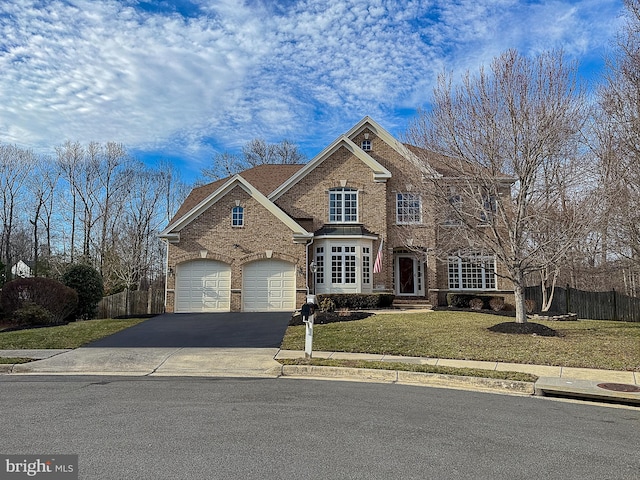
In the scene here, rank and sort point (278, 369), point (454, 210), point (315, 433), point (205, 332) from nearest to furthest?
point (315, 433), point (278, 369), point (454, 210), point (205, 332)

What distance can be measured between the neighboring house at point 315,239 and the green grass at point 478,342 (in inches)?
213

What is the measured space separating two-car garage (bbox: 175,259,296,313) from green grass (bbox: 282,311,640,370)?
238 inches

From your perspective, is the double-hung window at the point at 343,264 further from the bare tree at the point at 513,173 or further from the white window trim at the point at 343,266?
the bare tree at the point at 513,173

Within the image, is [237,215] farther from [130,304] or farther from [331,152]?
[130,304]

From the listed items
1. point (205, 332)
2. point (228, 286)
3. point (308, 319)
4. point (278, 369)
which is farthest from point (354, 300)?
point (278, 369)

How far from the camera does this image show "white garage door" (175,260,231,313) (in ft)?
73.9

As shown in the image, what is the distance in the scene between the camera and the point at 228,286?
2270 cm

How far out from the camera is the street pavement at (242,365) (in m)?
9.04

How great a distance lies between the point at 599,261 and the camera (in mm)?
25281

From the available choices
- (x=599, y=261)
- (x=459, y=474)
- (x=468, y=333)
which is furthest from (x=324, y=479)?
(x=599, y=261)

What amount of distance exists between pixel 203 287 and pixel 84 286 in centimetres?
507

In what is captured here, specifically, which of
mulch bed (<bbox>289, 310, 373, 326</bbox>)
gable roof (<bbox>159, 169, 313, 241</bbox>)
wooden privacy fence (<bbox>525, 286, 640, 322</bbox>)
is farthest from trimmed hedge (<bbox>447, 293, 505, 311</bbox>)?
gable roof (<bbox>159, 169, 313, 241</bbox>)

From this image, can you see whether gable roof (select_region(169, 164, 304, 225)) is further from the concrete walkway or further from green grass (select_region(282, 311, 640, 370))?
the concrete walkway

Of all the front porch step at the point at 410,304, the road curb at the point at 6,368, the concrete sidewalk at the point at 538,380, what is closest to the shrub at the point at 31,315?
the road curb at the point at 6,368
